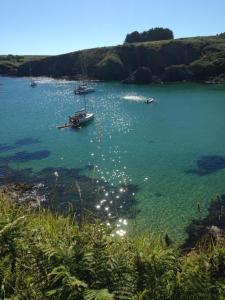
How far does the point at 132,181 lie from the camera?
46.5 metres

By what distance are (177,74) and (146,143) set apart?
329 ft

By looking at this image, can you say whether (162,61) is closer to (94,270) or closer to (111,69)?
(111,69)

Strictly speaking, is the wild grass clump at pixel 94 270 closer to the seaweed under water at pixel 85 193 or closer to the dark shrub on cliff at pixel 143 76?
the seaweed under water at pixel 85 193

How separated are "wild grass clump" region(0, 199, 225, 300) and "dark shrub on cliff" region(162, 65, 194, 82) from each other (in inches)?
6135

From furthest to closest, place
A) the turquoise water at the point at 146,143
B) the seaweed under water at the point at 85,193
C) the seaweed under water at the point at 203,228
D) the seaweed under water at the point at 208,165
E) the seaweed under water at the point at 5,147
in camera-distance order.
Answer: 1. the seaweed under water at the point at 5,147
2. the seaweed under water at the point at 208,165
3. the turquoise water at the point at 146,143
4. the seaweed under water at the point at 85,193
5. the seaweed under water at the point at 203,228

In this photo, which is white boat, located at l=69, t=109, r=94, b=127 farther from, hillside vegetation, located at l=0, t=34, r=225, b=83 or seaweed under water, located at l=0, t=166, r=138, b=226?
hillside vegetation, located at l=0, t=34, r=225, b=83

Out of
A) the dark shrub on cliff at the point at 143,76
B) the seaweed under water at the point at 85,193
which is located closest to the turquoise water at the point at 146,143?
the seaweed under water at the point at 85,193

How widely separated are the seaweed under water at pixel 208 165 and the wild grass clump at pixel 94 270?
133 feet

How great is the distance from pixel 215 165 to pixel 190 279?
148 feet

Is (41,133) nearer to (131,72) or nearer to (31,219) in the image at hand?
(31,219)

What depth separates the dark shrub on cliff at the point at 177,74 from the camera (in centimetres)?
15900

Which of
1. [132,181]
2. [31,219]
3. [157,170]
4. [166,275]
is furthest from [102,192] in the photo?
[166,275]

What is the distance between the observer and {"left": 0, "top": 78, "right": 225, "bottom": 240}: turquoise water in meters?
39.9

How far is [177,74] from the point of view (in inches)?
6284
